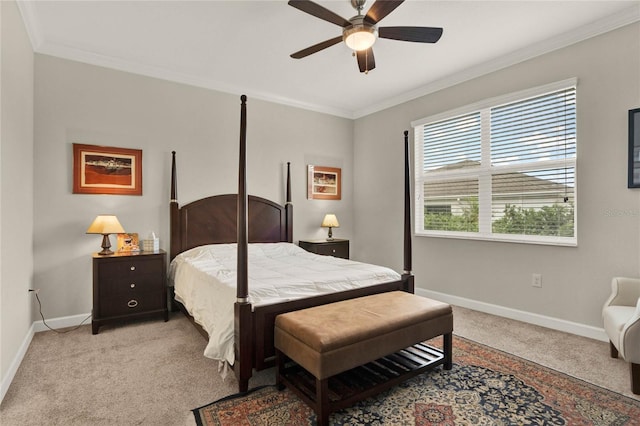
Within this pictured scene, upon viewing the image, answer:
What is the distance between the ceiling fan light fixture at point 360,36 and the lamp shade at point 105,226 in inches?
105

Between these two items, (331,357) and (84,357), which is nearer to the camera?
(331,357)

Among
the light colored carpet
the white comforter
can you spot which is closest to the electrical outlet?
the light colored carpet

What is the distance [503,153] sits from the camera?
3604 mm

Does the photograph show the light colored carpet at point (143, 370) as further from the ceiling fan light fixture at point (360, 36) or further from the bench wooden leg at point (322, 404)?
the ceiling fan light fixture at point (360, 36)

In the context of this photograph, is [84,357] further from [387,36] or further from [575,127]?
[575,127]

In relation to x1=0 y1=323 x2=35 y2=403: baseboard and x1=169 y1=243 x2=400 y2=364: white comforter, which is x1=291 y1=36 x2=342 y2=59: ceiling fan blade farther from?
x1=0 y1=323 x2=35 y2=403: baseboard

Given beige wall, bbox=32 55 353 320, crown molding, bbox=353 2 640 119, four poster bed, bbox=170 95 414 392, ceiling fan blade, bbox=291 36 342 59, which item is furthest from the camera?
beige wall, bbox=32 55 353 320

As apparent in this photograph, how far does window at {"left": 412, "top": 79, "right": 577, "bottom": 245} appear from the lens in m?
3.15

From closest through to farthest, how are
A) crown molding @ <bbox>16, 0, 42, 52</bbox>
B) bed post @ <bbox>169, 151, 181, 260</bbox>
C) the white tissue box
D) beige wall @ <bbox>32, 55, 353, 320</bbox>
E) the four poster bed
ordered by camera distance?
the four poster bed, crown molding @ <bbox>16, 0, 42, 52</bbox>, beige wall @ <bbox>32, 55, 353, 320</bbox>, the white tissue box, bed post @ <bbox>169, 151, 181, 260</bbox>

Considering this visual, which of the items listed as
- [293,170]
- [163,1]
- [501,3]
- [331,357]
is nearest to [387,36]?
[501,3]

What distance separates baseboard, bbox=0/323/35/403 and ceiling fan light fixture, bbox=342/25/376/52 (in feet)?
10.4

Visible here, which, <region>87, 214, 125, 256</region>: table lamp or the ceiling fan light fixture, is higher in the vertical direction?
the ceiling fan light fixture

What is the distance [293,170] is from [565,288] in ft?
11.3

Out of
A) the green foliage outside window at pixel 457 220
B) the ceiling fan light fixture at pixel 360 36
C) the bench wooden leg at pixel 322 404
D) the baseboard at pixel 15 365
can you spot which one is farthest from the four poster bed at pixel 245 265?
the green foliage outside window at pixel 457 220
